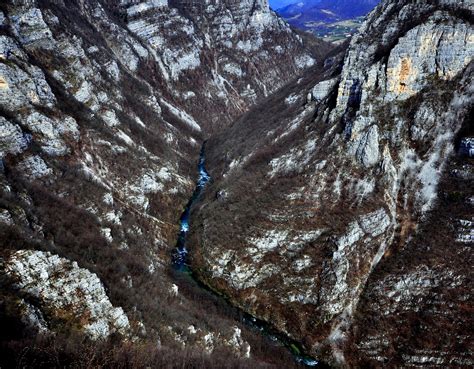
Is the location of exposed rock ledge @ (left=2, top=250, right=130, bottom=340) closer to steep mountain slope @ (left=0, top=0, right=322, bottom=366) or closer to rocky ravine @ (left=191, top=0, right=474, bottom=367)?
steep mountain slope @ (left=0, top=0, right=322, bottom=366)

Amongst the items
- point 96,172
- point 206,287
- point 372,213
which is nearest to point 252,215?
point 206,287

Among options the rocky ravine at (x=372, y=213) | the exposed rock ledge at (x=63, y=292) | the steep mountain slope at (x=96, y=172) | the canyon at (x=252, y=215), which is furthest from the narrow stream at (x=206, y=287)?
the exposed rock ledge at (x=63, y=292)

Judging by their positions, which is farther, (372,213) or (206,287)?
(206,287)

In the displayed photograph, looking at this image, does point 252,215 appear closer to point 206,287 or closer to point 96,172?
point 206,287

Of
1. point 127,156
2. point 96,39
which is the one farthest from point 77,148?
point 96,39

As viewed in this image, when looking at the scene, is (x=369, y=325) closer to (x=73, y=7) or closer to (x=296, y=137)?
(x=296, y=137)

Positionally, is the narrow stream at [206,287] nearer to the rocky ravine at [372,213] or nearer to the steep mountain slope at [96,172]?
the rocky ravine at [372,213]
